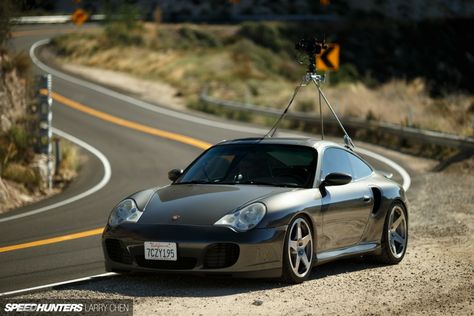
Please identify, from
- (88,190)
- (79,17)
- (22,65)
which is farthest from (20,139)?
(79,17)

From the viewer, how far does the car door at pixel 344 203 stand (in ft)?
31.7

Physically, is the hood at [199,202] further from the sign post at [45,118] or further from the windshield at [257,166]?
the sign post at [45,118]

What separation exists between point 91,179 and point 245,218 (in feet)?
44.8

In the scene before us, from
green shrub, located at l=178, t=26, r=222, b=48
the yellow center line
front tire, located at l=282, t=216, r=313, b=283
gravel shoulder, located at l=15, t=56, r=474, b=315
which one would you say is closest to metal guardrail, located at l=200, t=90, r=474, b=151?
gravel shoulder, located at l=15, t=56, r=474, b=315

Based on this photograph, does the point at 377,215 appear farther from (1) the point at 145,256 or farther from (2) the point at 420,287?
(1) the point at 145,256

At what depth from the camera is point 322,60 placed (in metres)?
30.7

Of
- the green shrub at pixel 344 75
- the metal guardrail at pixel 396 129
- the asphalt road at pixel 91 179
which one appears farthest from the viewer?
the green shrub at pixel 344 75

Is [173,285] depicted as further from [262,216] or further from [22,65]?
[22,65]

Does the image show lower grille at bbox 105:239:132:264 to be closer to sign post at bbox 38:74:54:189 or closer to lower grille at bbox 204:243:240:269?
lower grille at bbox 204:243:240:269

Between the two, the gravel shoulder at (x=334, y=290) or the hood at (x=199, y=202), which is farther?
the hood at (x=199, y=202)

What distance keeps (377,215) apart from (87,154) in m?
16.7

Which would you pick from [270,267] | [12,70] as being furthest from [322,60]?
[270,267]

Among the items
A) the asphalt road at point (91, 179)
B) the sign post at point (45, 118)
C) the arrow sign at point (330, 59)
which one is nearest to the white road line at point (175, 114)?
the asphalt road at point (91, 179)

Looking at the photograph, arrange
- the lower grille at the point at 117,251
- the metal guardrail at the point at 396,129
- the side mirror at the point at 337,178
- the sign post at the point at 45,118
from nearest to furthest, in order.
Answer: the lower grille at the point at 117,251
the side mirror at the point at 337,178
the sign post at the point at 45,118
the metal guardrail at the point at 396,129
